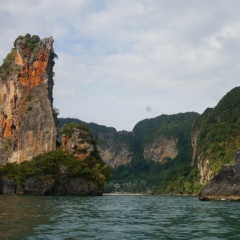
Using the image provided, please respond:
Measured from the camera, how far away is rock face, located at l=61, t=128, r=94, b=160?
220 feet

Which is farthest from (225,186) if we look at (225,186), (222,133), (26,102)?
(222,133)

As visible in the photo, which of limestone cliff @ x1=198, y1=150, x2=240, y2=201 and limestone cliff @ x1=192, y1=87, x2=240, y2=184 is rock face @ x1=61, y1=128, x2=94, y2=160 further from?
limestone cliff @ x1=192, y1=87, x2=240, y2=184

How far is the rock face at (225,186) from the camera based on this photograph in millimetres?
40438

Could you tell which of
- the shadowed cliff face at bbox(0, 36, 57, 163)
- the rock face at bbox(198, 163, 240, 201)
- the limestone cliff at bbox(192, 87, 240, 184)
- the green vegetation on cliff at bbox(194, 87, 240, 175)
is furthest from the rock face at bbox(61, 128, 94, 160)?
the limestone cliff at bbox(192, 87, 240, 184)

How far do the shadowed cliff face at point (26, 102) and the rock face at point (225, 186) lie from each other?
→ 1347 inches

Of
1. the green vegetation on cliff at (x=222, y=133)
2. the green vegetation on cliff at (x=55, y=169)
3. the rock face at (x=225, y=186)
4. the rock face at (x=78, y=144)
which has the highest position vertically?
the green vegetation on cliff at (x=222, y=133)

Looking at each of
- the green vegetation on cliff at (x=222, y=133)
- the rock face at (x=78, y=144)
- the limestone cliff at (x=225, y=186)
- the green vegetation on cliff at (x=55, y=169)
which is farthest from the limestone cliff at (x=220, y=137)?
the limestone cliff at (x=225, y=186)

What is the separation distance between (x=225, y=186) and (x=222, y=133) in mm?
69096

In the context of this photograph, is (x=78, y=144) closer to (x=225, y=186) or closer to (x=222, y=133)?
(x=225, y=186)

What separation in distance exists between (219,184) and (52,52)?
4871 centimetres

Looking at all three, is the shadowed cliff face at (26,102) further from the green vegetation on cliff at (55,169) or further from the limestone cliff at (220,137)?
the limestone cliff at (220,137)

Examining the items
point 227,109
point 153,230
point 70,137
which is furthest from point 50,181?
point 227,109

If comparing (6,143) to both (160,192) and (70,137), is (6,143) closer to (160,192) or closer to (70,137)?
(70,137)

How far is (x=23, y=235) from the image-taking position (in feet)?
38.0
